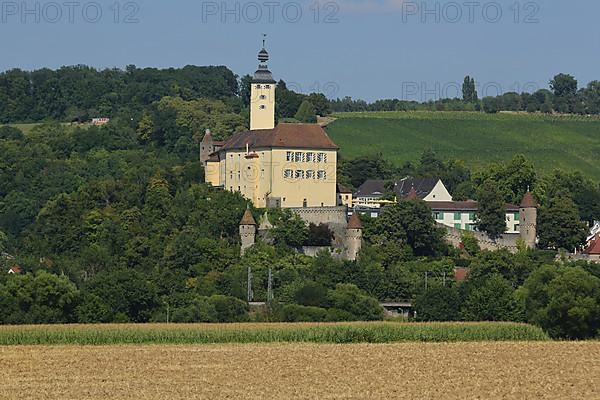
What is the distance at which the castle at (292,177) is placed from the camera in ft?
274

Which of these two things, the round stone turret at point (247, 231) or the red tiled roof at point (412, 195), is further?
the red tiled roof at point (412, 195)

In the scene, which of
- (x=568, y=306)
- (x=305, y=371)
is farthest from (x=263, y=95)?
(x=305, y=371)

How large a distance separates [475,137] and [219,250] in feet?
180

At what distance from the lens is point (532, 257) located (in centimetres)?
8381

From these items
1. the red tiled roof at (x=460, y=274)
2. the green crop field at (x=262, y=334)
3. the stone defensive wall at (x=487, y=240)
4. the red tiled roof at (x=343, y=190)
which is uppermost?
the red tiled roof at (x=343, y=190)

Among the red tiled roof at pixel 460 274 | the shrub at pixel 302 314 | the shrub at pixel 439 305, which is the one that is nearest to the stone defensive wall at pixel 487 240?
the red tiled roof at pixel 460 274

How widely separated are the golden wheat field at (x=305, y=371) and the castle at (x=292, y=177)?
112 feet

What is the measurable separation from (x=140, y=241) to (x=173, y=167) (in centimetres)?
1304

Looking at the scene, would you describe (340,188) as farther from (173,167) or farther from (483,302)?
(483,302)

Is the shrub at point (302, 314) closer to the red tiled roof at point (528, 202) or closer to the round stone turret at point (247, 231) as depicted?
the round stone turret at point (247, 231)

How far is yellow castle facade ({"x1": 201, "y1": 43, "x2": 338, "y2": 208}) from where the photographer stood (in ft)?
279

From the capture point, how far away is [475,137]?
134 metres

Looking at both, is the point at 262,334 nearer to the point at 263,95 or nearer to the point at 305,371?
the point at 305,371

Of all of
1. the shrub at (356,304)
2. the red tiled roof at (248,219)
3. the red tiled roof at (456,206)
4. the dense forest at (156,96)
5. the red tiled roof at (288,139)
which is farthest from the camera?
the dense forest at (156,96)
